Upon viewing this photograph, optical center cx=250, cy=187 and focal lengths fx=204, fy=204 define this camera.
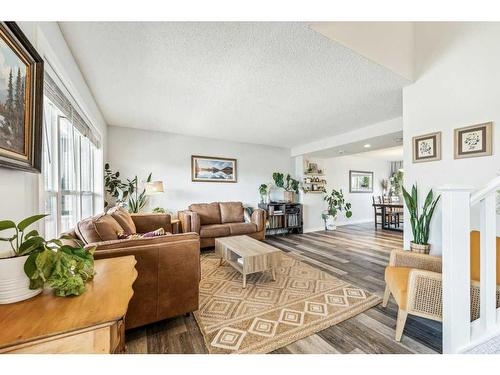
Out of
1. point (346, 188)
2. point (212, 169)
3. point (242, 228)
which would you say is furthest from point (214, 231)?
A: point (346, 188)

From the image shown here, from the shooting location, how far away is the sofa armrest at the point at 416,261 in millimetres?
1651

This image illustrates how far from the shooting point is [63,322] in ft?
2.09

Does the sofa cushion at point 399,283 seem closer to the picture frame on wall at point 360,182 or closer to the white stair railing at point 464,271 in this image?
the white stair railing at point 464,271

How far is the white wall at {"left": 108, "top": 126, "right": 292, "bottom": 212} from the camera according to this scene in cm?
394

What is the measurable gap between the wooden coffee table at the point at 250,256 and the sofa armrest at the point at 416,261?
3.70 feet

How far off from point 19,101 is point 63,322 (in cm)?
104

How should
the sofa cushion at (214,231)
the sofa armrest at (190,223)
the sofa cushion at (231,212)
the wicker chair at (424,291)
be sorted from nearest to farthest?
1. the wicker chair at (424,291)
2. the sofa armrest at (190,223)
3. the sofa cushion at (214,231)
4. the sofa cushion at (231,212)

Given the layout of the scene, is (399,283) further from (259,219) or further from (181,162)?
(181,162)

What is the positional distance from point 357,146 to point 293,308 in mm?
3611

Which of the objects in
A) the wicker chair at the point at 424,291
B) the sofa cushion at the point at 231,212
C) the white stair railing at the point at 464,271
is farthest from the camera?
the sofa cushion at the point at 231,212

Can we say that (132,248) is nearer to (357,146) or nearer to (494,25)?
(494,25)

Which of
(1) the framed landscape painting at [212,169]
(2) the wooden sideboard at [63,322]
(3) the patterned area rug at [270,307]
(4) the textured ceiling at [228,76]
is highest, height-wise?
(4) the textured ceiling at [228,76]

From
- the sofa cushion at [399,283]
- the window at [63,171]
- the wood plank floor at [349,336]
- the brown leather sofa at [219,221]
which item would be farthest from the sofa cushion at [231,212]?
the sofa cushion at [399,283]

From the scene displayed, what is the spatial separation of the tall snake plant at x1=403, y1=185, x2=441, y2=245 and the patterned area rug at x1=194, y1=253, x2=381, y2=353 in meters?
0.81
